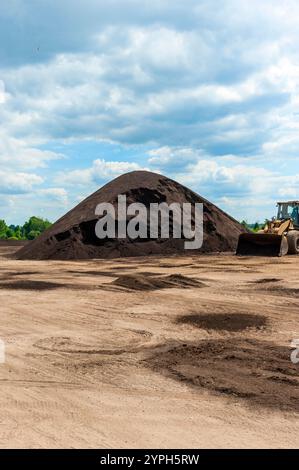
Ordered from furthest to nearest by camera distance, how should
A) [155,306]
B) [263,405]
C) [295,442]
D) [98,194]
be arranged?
[98,194] → [155,306] → [263,405] → [295,442]

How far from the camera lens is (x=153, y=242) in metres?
26.5

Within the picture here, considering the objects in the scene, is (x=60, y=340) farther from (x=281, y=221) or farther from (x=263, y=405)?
(x=281, y=221)

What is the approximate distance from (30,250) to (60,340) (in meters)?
19.2

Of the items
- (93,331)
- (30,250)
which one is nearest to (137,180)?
(30,250)

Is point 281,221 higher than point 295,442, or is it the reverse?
point 281,221

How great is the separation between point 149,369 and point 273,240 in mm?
16992

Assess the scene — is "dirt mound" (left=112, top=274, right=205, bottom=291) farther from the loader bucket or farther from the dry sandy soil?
the loader bucket

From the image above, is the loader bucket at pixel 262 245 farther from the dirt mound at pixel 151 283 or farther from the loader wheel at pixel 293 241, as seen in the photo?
the dirt mound at pixel 151 283

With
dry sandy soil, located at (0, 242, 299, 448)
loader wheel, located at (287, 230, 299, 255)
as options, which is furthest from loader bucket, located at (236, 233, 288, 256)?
dry sandy soil, located at (0, 242, 299, 448)

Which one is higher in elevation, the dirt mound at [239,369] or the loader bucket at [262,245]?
the loader bucket at [262,245]

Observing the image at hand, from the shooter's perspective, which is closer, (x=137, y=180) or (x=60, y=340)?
(x=60, y=340)

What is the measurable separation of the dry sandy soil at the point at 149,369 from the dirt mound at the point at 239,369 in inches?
0.5

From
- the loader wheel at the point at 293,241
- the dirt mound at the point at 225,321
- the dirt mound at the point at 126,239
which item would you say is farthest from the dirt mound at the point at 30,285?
the loader wheel at the point at 293,241

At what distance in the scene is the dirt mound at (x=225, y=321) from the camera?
312 inches
